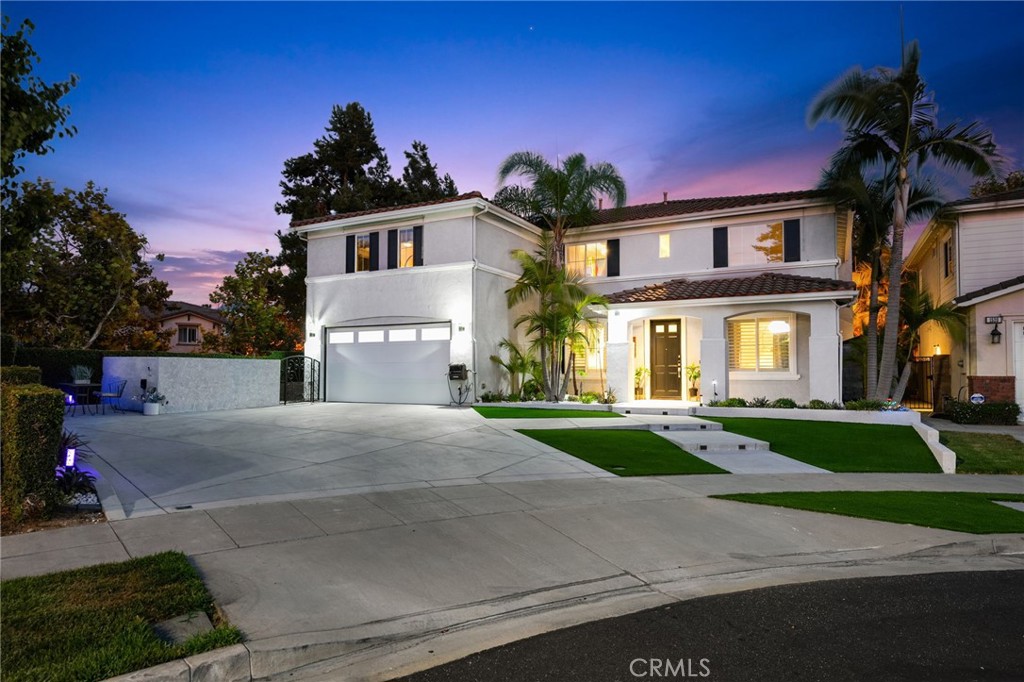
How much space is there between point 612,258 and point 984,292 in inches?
426

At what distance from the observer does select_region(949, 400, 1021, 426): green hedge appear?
1585 centimetres

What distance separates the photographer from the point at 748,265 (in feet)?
64.1

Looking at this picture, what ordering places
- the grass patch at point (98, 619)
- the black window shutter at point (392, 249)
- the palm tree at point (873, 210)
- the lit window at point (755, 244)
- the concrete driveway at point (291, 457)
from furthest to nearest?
the black window shutter at point (392, 249) < the lit window at point (755, 244) < the palm tree at point (873, 210) < the concrete driveway at point (291, 457) < the grass patch at point (98, 619)

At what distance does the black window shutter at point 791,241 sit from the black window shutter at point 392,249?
12925mm

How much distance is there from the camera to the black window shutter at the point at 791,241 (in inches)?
748

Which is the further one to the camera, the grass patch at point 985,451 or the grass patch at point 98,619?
the grass patch at point 985,451

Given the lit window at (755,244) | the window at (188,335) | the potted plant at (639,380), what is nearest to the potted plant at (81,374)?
the potted plant at (639,380)

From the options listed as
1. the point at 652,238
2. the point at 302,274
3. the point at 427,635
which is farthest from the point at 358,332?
the point at 427,635

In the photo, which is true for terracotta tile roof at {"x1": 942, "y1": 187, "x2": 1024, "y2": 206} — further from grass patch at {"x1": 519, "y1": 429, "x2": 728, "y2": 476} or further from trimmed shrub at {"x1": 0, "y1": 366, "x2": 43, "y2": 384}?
trimmed shrub at {"x1": 0, "y1": 366, "x2": 43, "y2": 384}

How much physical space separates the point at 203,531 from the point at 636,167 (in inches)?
778

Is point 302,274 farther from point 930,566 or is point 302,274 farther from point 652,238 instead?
point 930,566

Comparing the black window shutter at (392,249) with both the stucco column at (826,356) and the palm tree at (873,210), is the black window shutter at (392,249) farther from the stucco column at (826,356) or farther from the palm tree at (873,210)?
the palm tree at (873,210)

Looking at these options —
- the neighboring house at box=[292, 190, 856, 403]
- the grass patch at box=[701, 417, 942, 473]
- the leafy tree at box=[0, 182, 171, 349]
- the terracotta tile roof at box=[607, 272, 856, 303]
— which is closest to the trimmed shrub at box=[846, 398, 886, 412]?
the grass patch at box=[701, 417, 942, 473]

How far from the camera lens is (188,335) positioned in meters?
47.4
